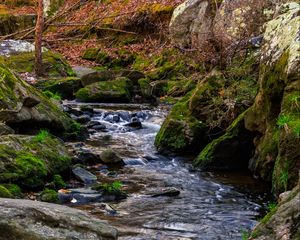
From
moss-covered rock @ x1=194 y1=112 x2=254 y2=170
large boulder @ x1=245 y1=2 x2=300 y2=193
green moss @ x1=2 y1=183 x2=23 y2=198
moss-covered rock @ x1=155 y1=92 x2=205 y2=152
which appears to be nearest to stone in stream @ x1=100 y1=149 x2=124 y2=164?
moss-covered rock @ x1=155 y1=92 x2=205 y2=152

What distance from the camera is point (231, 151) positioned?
1027cm

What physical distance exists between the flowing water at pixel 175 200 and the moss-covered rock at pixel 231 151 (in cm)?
37

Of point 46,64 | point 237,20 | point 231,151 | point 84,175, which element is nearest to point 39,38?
point 46,64

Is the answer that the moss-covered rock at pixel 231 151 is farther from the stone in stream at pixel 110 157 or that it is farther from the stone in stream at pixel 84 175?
the stone in stream at pixel 84 175

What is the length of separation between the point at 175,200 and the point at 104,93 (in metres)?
10.9

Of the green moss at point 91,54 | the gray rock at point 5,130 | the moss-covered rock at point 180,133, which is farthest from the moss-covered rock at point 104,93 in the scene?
the green moss at point 91,54

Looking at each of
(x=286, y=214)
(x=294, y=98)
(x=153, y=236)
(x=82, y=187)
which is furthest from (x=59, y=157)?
(x=286, y=214)

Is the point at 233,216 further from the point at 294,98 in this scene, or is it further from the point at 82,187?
the point at 82,187

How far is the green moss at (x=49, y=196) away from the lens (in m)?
7.34

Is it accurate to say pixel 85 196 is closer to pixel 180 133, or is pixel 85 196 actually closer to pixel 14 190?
pixel 14 190

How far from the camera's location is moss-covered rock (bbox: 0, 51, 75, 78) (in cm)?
2081

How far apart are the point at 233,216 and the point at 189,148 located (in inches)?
166

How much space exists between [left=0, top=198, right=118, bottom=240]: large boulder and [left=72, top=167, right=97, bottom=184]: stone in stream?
360 centimetres

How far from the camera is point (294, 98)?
784 centimetres
